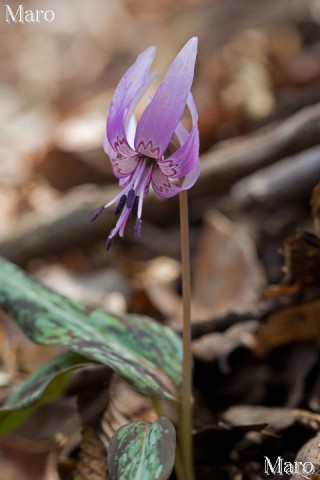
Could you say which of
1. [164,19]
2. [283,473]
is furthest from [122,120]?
[164,19]

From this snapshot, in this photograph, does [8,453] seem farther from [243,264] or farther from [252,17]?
[252,17]

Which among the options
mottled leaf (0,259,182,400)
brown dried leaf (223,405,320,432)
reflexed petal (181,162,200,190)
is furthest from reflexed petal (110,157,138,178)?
brown dried leaf (223,405,320,432)

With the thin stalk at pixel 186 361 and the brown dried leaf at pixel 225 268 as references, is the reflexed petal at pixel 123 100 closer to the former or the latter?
the thin stalk at pixel 186 361

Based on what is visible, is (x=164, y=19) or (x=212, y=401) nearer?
(x=212, y=401)

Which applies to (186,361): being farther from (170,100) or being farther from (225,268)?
(225,268)

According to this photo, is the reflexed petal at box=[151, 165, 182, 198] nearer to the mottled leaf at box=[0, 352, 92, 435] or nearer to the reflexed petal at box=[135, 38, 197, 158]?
the reflexed petal at box=[135, 38, 197, 158]

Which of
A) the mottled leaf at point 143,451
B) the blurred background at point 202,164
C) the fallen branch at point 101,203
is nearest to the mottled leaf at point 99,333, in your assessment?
the mottled leaf at point 143,451
